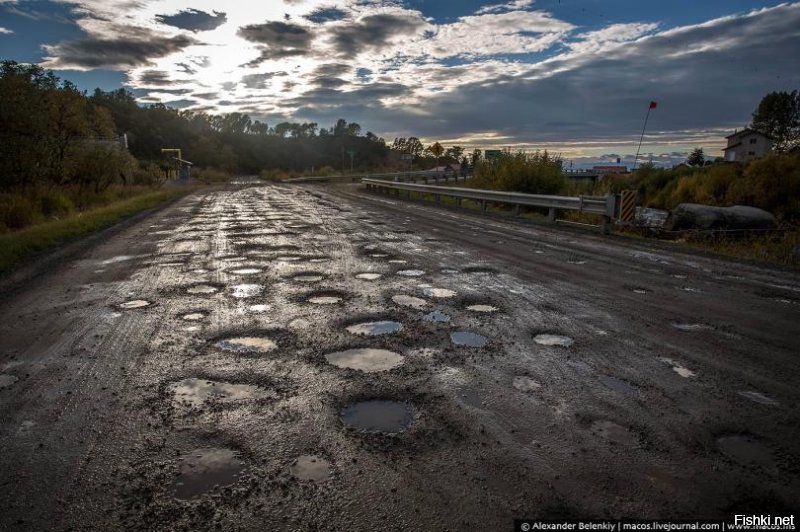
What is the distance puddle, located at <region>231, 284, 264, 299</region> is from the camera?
19.3 feet

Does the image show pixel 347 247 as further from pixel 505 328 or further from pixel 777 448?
pixel 777 448

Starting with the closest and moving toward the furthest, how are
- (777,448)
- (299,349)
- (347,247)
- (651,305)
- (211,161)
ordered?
(777,448) → (299,349) → (651,305) → (347,247) → (211,161)

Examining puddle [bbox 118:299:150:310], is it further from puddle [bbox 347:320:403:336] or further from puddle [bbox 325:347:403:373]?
puddle [bbox 325:347:403:373]

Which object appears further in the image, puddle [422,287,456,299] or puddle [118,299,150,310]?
puddle [422,287,456,299]

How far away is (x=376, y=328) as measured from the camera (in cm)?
464

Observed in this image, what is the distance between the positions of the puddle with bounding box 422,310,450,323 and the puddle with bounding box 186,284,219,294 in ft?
9.44

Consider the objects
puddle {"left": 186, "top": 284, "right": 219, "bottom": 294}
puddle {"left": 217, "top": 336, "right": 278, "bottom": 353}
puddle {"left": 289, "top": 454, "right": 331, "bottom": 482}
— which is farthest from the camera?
puddle {"left": 186, "top": 284, "right": 219, "bottom": 294}

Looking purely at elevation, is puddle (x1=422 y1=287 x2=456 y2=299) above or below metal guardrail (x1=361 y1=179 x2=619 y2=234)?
below

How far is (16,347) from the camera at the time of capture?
418cm

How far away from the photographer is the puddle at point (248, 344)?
4.09 m

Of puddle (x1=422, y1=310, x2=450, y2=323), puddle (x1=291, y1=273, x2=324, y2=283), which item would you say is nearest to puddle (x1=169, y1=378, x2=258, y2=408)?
puddle (x1=422, y1=310, x2=450, y2=323)

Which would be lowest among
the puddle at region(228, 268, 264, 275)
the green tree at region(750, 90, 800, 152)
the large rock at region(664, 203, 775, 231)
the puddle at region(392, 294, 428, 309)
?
the puddle at region(228, 268, 264, 275)

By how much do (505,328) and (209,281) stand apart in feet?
13.9

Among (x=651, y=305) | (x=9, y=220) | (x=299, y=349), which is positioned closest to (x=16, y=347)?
(x=299, y=349)
